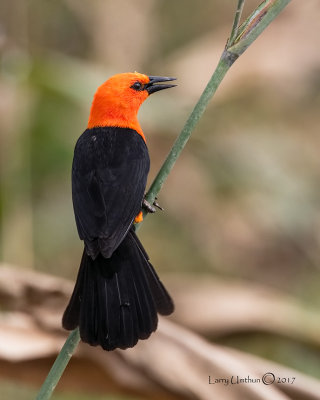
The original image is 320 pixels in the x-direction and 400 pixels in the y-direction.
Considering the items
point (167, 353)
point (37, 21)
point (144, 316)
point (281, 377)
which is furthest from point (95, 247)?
point (37, 21)

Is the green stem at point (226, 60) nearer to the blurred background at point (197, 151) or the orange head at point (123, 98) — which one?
the orange head at point (123, 98)

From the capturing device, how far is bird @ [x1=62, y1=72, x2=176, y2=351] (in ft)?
6.81

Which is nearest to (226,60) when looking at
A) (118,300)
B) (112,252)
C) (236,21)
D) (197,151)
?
(236,21)

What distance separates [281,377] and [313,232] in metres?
2.94

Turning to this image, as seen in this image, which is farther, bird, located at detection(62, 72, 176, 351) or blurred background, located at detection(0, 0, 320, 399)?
blurred background, located at detection(0, 0, 320, 399)

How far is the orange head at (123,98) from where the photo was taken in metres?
3.04

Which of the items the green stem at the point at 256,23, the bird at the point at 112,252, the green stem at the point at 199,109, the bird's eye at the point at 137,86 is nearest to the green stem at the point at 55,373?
the bird at the point at 112,252

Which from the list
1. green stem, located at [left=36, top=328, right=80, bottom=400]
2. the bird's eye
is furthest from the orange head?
green stem, located at [left=36, top=328, right=80, bottom=400]
